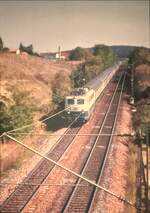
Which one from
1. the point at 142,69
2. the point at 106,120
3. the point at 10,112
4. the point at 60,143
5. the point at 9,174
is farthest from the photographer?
the point at 142,69

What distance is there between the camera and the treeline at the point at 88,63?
57694mm

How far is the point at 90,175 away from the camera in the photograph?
19.6 m

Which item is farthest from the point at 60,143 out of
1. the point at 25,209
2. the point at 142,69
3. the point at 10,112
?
the point at 142,69

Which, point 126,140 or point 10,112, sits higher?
point 10,112

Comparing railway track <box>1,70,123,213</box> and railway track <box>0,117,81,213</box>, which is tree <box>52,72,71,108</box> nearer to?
railway track <box>1,70,123,213</box>

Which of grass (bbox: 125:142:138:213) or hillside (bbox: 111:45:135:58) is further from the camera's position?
hillside (bbox: 111:45:135:58)

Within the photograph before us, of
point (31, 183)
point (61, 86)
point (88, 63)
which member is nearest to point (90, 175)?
point (31, 183)

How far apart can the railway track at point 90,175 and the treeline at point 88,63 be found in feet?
61.0

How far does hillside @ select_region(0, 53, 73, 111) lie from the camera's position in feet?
125

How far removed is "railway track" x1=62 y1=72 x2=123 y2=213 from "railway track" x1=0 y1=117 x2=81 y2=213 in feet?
6.01

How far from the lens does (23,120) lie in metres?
24.5

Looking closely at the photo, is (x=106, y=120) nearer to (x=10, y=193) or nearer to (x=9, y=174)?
(x=9, y=174)

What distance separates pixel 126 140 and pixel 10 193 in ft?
38.7

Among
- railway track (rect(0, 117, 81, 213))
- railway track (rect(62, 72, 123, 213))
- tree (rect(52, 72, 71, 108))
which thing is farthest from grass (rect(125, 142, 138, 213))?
tree (rect(52, 72, 71, 108))
